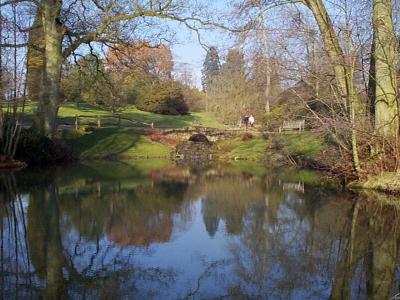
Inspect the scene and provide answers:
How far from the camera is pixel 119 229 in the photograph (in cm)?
867

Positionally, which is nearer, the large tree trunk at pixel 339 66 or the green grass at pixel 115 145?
the large tree trunk at pixel 339 66

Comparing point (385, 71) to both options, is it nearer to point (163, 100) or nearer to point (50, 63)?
point (50, 63)

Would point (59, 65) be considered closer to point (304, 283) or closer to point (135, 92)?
point (304, 283)

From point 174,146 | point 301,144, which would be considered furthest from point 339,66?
point 174,146

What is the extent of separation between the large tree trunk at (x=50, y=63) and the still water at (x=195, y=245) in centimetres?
1234

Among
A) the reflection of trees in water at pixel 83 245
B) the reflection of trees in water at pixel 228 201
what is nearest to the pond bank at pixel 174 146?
the reflection of trees in water at pixel 228 201

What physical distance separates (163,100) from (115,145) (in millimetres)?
22377

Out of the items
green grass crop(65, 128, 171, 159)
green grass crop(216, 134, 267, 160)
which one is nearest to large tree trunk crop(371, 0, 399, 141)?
green grass crop(216, 134, 267, 160)

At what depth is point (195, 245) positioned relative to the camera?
7.76m

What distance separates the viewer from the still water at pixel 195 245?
5.57 meters

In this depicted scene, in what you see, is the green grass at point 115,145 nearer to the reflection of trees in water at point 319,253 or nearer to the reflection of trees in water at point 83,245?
the reflection of trees in water at point 83,245

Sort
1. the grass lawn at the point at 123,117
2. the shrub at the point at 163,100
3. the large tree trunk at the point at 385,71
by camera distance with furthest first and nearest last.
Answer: the shrub at the point at 163,100 → the grass lawn at the point at 123,117 → the large tree trunk at the point at 385,71

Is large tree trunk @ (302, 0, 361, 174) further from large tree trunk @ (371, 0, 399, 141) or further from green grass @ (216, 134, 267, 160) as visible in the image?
green grass @ (216, 134, 267, 160)

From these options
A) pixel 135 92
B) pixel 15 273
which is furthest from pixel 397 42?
pixel 135 92
